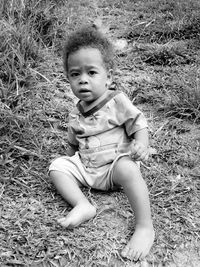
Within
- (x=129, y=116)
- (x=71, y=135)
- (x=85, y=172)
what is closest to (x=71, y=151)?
(x=71, y=135)

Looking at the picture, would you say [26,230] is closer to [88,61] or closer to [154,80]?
[88,61]

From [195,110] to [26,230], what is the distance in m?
1.69

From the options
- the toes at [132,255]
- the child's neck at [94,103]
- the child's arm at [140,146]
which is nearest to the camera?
the toes at [132,255]

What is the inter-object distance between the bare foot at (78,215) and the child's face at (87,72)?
65 centimetres

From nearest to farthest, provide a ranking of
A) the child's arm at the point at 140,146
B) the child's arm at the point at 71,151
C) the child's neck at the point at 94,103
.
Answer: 1. the child's arm at the point at 140,146
2. the child's neck at the point at 94,103
3. the child's arm at the point at 71,151

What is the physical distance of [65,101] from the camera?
11.8 feet

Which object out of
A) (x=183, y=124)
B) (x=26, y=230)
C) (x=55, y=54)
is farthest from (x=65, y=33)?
(x=26, y=230)

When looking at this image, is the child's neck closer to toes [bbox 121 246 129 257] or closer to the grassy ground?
the grassy ground

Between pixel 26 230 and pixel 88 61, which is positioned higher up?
pixel 88 61

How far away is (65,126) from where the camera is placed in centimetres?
329

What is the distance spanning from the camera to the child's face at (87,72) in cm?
256

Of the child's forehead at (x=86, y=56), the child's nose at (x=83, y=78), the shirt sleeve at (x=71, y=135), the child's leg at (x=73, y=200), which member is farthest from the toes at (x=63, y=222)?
the child's forehead at (x=86, y=56)

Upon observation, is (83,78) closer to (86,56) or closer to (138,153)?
(86,56)

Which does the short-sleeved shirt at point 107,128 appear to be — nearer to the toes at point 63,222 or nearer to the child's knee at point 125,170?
the child's knee at point 125,170
